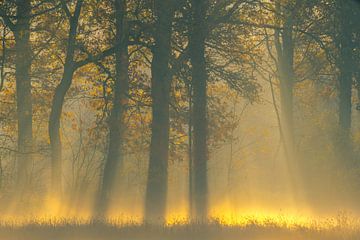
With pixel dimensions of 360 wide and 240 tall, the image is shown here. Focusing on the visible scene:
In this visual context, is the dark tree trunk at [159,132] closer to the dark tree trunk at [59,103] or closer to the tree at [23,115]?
the dark tree trunk at [59,103]

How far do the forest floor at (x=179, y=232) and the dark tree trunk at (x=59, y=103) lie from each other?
7.98m

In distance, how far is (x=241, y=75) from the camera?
76.0 feet

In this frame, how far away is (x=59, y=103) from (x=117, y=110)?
2.48 metres

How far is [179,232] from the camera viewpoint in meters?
15.0

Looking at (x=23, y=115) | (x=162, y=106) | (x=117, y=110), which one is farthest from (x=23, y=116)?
(x=162, y=106)

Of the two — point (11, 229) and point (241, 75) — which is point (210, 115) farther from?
point (11, 229)

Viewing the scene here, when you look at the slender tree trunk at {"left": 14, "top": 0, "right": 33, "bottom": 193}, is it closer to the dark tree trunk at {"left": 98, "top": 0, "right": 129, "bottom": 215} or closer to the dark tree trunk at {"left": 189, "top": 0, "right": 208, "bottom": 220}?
the dark tree trunk at {"left": 98, "top": 0, "right": 129, "bottom": 215}

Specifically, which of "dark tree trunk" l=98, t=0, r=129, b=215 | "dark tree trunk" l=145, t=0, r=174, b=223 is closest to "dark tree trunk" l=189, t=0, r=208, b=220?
"dark tree trunk" l=145, t=0, r=174, b=223

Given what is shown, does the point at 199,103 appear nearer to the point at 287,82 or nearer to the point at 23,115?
the point at 23,115

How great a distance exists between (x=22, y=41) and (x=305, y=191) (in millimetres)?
13496

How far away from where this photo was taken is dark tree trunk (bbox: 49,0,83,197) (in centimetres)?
2241

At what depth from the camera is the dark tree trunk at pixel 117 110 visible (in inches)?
850

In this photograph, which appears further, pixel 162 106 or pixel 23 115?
pixel 23 115

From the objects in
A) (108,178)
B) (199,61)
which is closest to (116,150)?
(108,178)
